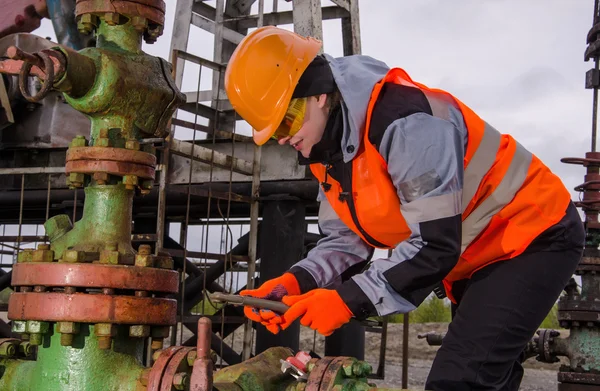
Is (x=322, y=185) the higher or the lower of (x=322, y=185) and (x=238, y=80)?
the lower

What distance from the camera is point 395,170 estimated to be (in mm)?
2143

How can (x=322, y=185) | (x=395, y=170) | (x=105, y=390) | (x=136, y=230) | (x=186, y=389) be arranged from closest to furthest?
(x=186, y=389)
(x=105, y=390)
(x=395, y=170)
(x=322, y=185)
(x=136, y=230)

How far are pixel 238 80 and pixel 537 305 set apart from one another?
1.09 meters

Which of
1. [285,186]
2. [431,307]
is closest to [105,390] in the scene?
[285,186]

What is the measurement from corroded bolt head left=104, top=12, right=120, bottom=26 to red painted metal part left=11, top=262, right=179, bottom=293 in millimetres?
651

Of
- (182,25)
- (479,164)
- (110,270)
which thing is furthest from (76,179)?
(182,25)

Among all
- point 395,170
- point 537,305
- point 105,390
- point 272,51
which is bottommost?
point 105,390

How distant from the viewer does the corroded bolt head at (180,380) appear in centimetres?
181

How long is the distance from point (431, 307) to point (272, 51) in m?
6.95

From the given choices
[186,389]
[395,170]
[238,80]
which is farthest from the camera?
[238,80]

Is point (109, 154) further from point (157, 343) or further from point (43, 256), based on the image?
point (157, 343)

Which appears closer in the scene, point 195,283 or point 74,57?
point 74,57

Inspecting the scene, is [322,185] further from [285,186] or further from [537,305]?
[285,186]

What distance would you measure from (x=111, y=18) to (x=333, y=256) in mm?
1085
